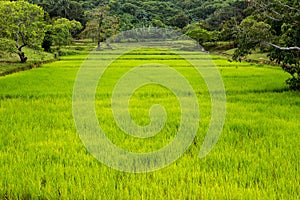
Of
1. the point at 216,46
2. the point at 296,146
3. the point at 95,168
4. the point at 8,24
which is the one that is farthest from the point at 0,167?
the point at 216,46

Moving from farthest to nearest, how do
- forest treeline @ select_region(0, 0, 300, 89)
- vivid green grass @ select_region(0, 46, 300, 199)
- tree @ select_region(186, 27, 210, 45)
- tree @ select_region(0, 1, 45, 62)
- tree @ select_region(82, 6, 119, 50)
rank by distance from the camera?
tree @ select_region(186, 27, 210, 45), tree @ select_region(82, 6, 119, 50), tree @ select_region(0, 1, 45, 62), forest treeline @ select_region(0, 0, 300, 89), vivid green grass @ select_region(0, 46, 300, 199)

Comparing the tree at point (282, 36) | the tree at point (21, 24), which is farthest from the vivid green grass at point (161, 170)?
the tree at point (21, 24)

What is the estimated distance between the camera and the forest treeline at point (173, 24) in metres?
8.03

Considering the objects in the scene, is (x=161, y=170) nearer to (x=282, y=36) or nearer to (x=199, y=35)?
(x=282, y=36)

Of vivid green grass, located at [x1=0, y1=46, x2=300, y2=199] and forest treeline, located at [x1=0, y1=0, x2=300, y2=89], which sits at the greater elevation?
forest treeline, located at [x1=0, y1=0, x2=300, y2=89]

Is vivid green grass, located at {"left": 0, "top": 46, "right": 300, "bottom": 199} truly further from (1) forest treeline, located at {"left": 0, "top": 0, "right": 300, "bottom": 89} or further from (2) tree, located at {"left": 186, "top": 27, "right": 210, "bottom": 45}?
(2) tree, located at {"left": 186, "top": 27, "right": 210, "bottom": 45}

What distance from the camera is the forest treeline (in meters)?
8.03

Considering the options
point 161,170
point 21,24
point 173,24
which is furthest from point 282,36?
point 173,24

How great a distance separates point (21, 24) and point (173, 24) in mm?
43673

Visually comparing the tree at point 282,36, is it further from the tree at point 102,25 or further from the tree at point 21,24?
the tree at point 102,25

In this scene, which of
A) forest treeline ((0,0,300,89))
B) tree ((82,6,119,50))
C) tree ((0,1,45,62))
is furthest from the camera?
tree ((82,6,119,50))

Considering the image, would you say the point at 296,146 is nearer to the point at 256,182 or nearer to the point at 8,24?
the point at 256,182

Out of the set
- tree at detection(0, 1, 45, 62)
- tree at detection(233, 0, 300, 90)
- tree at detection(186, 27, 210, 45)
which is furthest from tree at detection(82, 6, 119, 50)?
tree at detection(233, 0, 300, 90)

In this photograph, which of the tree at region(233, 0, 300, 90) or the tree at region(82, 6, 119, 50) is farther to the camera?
the tree at region(82, 6, 119, 50)
